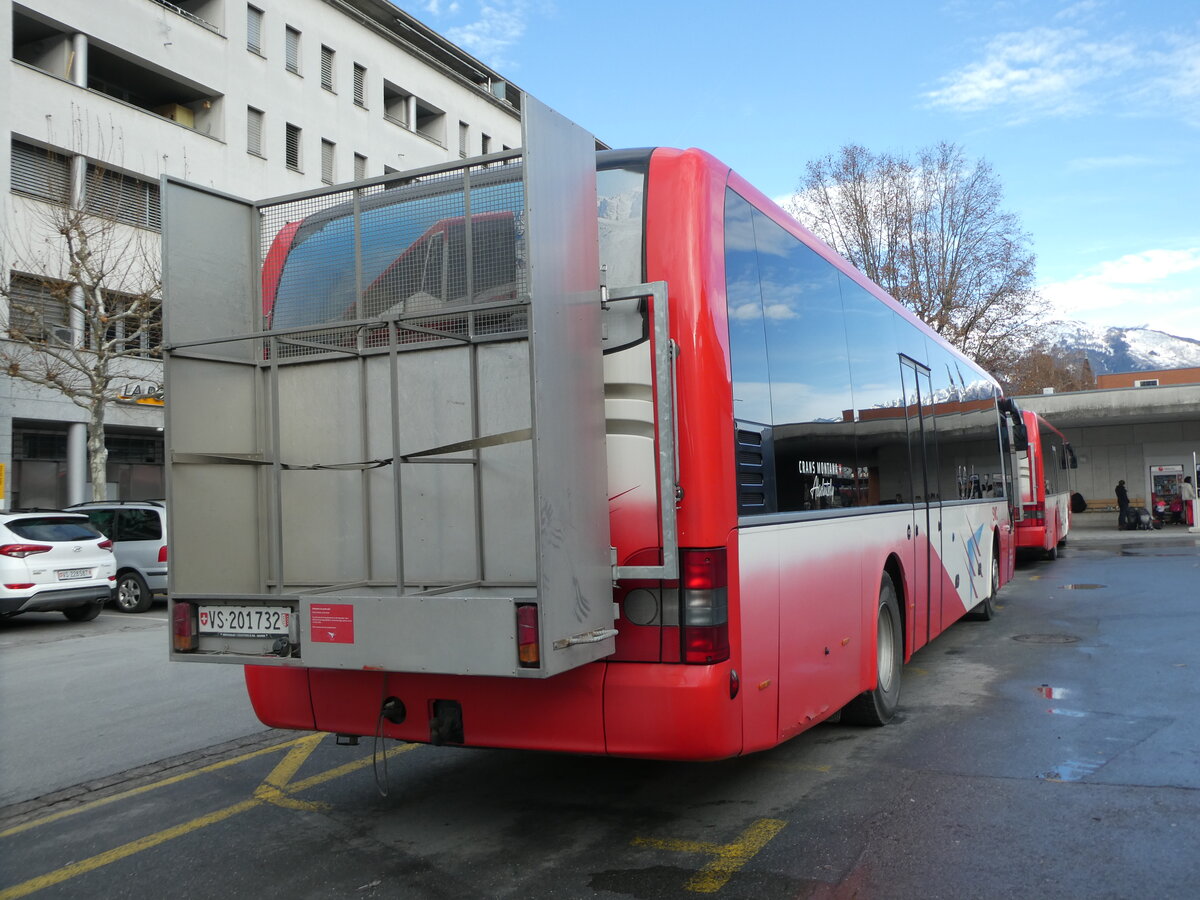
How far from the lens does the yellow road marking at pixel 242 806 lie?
4633 millimetres

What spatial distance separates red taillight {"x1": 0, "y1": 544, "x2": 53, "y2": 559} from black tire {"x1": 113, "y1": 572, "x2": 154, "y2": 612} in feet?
8.31

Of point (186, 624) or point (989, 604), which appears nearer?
point (186, 624)

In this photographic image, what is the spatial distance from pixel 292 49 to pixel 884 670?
1332 inches

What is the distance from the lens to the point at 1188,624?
11539 millimetres

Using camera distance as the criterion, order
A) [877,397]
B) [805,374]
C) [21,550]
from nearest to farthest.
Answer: [805,374], [877,397], [21,550]

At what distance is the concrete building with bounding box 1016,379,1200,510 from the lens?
3738 centimetres

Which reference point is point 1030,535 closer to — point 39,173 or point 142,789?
point 142,789

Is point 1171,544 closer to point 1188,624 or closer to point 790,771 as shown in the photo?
point 1188,624

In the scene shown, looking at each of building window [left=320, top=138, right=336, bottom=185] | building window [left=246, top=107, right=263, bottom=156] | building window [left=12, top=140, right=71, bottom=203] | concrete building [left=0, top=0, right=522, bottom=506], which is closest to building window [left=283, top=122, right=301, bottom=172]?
concrete building [left=0, top=0, right=522, bottom=506]

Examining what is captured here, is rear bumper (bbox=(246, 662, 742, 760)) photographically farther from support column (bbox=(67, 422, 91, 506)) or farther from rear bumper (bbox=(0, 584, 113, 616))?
support column (bbox=(67, 422, 91, 506))

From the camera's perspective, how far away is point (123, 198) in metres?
27.6

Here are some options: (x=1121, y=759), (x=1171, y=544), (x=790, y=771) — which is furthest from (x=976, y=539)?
(x=1171, y=544)

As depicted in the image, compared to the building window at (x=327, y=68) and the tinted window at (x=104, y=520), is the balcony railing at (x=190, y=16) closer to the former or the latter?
the building window at (x=327, y=68)

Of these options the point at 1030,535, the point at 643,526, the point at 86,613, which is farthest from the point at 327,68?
the point at 643,526
